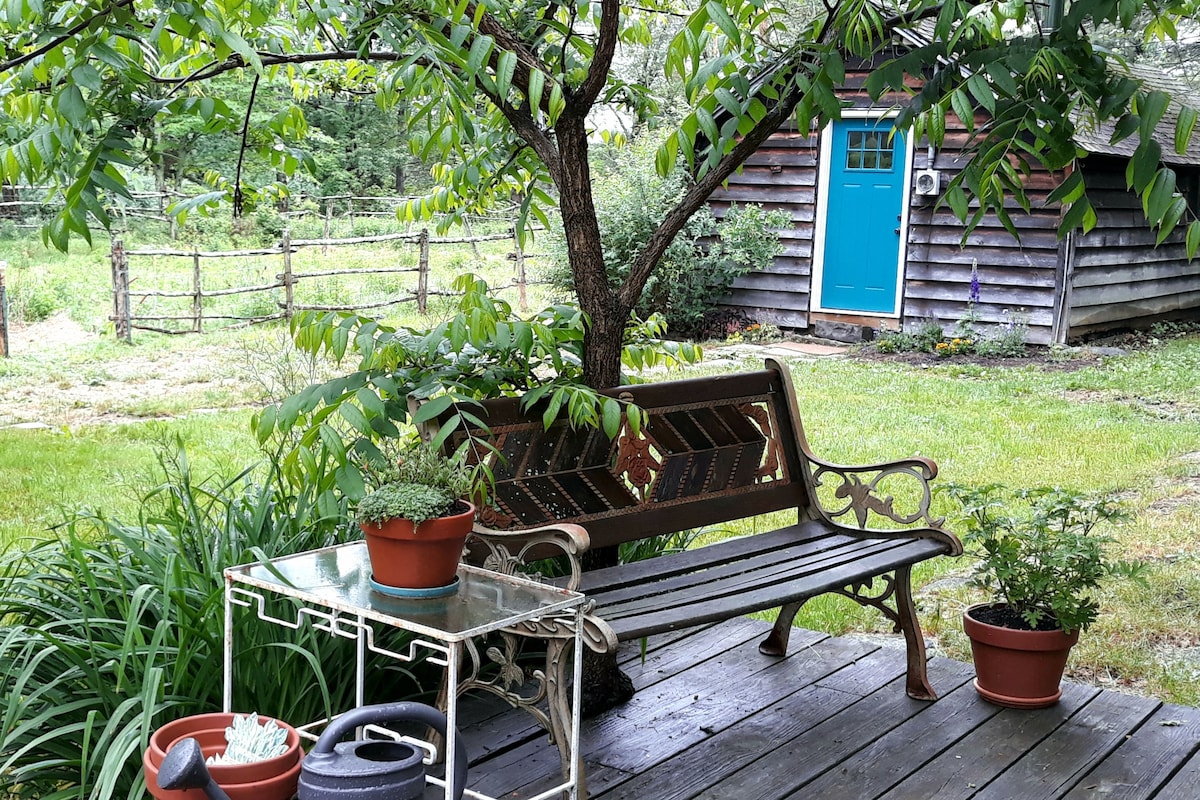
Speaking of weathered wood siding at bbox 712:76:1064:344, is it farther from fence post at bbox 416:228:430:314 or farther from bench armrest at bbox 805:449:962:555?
bench armrest at bbox 805:449:962:555

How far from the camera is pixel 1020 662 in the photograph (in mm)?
3531

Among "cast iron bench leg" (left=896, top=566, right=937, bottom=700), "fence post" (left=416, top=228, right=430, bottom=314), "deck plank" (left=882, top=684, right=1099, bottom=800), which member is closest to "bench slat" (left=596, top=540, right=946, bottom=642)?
"cast iron bench leg" (left=896, top=566, right=937, bottom=700)

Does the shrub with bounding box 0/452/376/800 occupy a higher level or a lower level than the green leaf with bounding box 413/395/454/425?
lower

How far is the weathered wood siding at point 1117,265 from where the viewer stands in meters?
11.4

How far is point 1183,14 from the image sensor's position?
8.47ft

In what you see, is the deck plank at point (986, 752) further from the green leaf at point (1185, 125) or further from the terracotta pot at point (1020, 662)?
the green leaf at point (1185, 125)

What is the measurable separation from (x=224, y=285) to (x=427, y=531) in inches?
528

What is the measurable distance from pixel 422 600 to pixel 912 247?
10.1 m

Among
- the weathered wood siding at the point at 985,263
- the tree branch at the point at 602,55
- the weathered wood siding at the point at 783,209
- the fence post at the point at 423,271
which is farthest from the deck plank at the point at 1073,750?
the fence post at the point at 423,271

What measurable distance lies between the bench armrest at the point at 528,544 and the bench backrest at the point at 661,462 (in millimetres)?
104

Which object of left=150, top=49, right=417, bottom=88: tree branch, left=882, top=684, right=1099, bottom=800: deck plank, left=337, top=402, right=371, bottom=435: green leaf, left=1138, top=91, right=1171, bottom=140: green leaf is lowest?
left=882, top=684, right=1099, bottom=800: deck plank

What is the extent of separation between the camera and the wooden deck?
305cm

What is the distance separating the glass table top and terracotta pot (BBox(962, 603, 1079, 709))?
1565 mm

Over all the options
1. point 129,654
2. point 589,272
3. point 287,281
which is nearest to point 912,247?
point 287,281
